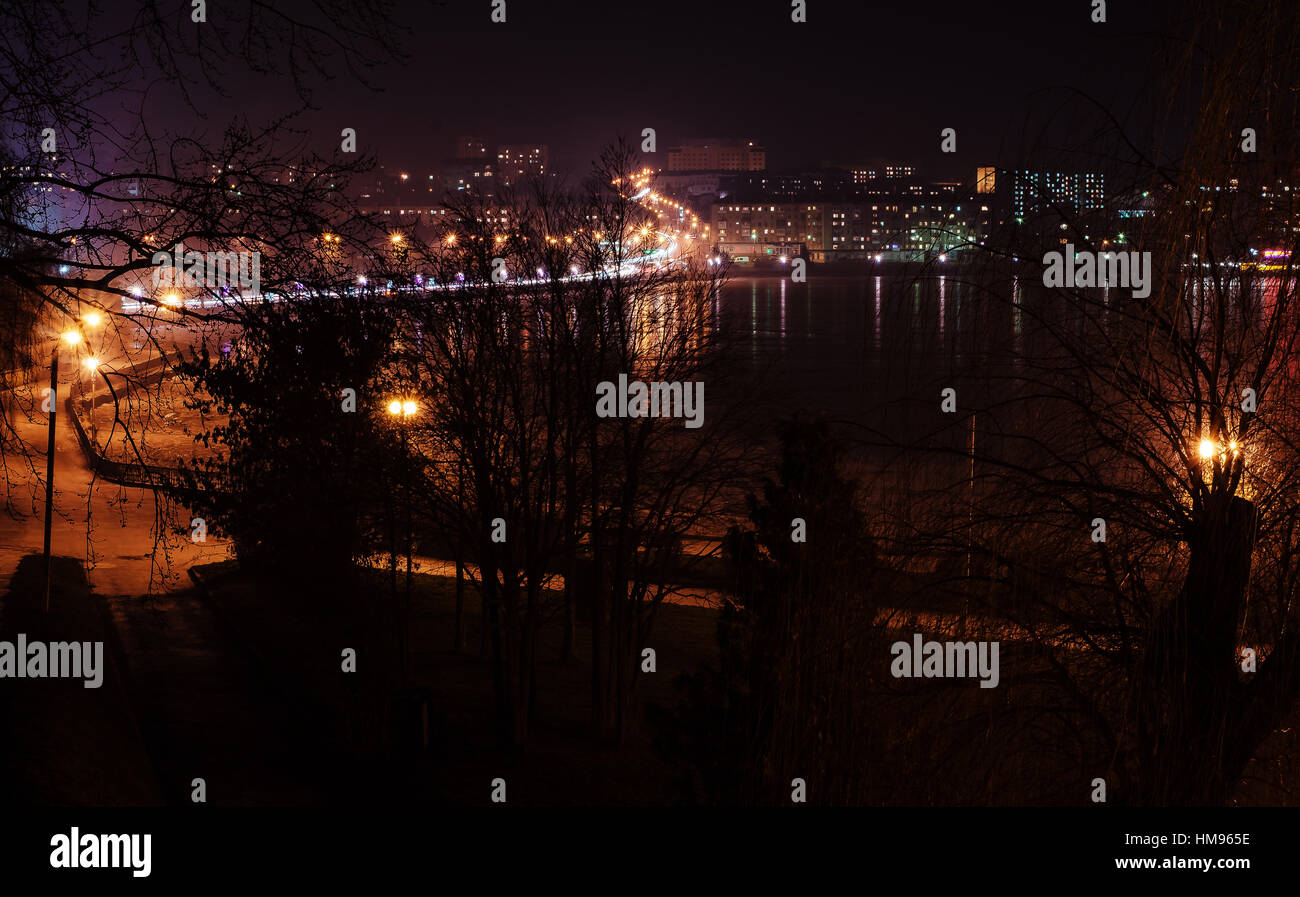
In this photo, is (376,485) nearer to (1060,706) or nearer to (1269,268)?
(1060,706)

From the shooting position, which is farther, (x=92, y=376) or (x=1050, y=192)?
(x=92, y=376)

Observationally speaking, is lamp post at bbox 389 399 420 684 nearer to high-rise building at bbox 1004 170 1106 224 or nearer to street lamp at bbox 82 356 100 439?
street lamp at bbox 82 356 100 439

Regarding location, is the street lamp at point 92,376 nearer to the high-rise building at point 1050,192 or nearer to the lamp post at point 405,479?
the lamp post at point 405,479

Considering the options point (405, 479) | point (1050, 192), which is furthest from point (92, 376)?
point (1050, 192)

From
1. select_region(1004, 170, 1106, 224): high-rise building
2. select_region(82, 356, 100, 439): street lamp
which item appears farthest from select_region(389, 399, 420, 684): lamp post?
select_region(1004, 170, 1106, 224): high-rise building

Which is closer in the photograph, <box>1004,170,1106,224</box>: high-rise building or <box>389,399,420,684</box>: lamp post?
<box>1004,170,1106,224</box>: high-rise building

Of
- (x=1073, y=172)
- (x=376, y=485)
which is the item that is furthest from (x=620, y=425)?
(x=1073, y=172)

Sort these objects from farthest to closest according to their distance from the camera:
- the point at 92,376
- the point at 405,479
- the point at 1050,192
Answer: the point at 92,376
the point at 405,479
the point at 1050,192

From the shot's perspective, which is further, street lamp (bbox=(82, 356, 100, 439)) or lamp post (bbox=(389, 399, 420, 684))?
lamp post (bbox=(389, 399, 420, 684))

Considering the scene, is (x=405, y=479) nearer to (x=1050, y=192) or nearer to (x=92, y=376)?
(x=92, y=376)

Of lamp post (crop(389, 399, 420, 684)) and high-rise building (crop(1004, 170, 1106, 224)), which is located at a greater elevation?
high-rise building (crop(1004, 170, 1106, 224))

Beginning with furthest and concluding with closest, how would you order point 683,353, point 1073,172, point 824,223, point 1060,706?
point 824,223, point 683,353, point 1073,172, point 1060,706
